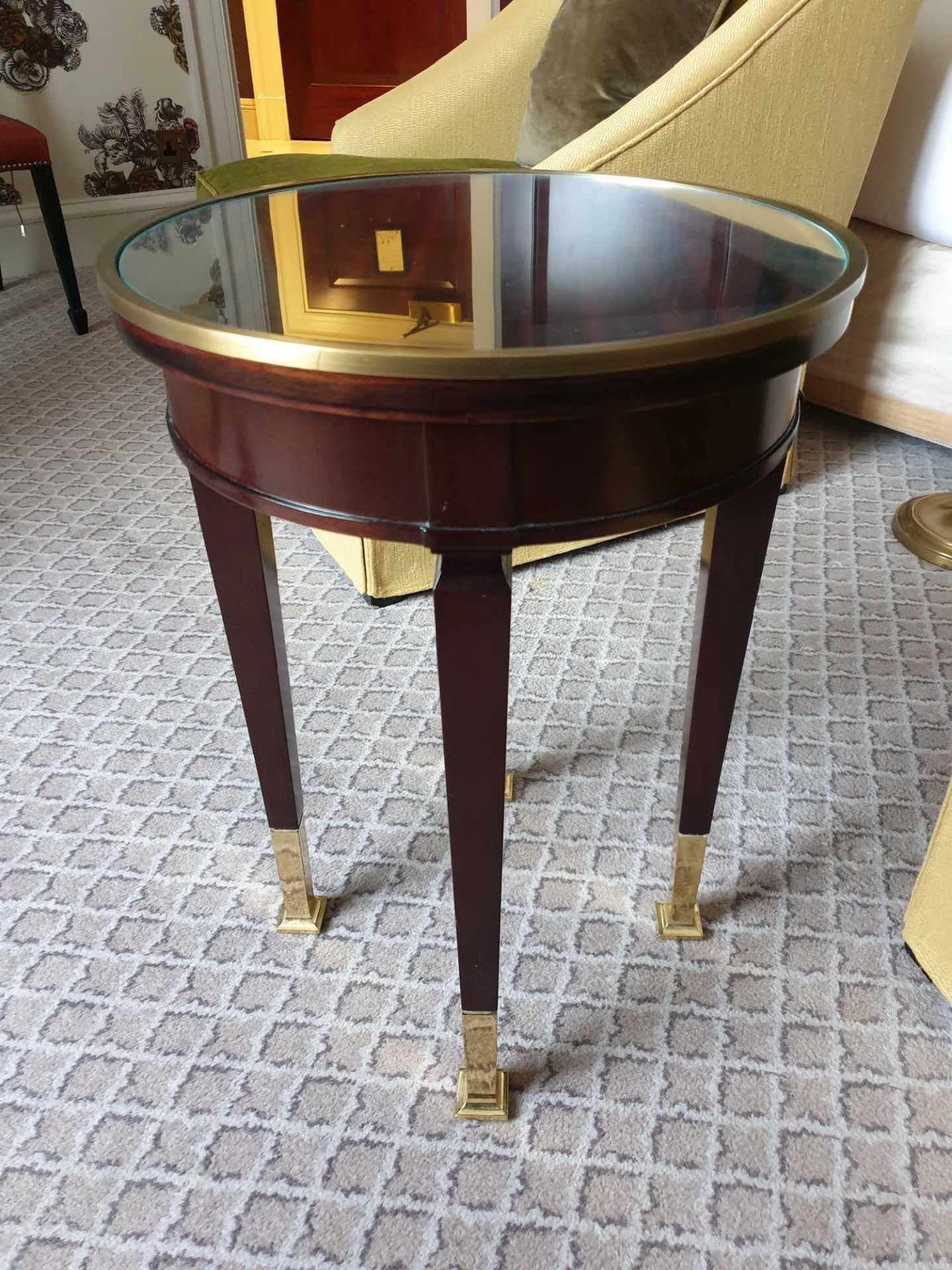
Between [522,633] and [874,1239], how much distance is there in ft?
2.71

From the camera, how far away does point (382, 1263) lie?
69cm

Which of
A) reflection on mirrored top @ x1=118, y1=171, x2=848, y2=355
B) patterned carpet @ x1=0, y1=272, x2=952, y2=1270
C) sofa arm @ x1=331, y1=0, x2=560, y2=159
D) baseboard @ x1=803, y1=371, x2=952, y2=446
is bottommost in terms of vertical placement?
patterned carpet @ x1=0, y1=272, x2=952, y2=1270

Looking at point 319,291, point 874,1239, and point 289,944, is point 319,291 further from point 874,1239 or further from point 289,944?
point 874,1239

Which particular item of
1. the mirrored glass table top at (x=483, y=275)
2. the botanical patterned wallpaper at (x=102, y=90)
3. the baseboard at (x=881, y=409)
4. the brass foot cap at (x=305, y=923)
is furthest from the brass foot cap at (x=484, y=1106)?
the botanical patterned wallpaper at (x=102, y=90)

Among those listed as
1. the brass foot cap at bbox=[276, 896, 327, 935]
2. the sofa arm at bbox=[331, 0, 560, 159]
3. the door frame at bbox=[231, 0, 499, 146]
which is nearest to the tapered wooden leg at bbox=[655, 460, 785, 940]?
the brass foot cap at bbox=[276, 896, 327, 935]

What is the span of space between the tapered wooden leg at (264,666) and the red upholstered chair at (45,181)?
1.85 m

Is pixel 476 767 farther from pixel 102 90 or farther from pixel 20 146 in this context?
pixel 102 90

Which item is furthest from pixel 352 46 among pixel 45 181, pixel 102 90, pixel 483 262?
pixel 483 262

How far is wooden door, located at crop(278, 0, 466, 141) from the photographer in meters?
4.12

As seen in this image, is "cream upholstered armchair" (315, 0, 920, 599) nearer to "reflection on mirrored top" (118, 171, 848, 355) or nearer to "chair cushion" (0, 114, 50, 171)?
"reflection on mirrored top" (118, 171, 848, 355)

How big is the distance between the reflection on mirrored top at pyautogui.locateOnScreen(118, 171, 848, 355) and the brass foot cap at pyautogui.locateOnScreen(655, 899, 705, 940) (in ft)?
1.87

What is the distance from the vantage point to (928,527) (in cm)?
153

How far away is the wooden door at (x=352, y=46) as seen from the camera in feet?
13.5

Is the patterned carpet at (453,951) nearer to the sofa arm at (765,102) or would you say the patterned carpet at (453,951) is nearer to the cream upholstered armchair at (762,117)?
the cream upholstered armchair at (762,117)
